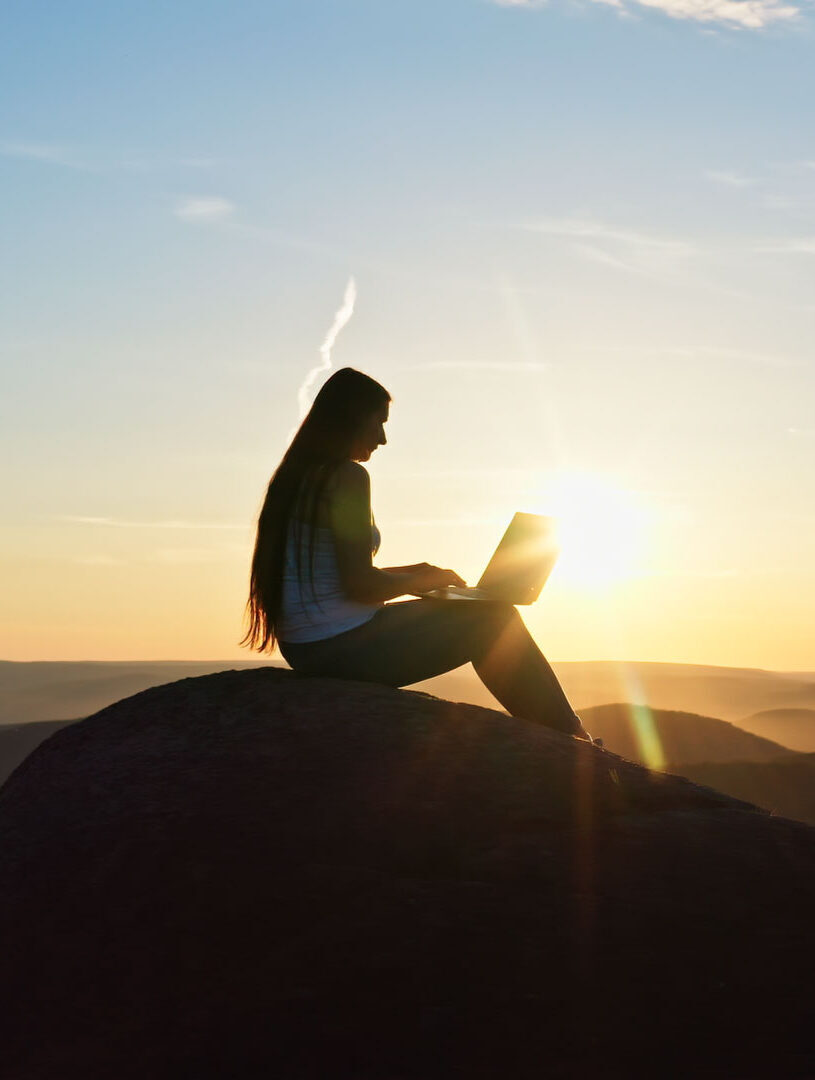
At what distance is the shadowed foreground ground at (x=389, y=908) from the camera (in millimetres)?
3193

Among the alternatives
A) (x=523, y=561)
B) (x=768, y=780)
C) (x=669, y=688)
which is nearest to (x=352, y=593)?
(x=523, y=561)

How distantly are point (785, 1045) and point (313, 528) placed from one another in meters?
2.79

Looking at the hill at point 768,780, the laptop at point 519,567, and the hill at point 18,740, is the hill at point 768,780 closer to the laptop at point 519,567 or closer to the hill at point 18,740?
the laptop at point 519,567

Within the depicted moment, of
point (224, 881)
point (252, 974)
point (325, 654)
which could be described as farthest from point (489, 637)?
point (252, 974)

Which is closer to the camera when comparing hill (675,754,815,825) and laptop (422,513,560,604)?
laptop (422,513,560,604)

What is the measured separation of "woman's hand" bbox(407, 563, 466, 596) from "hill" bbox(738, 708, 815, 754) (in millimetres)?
31912

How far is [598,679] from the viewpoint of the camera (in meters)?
79.8

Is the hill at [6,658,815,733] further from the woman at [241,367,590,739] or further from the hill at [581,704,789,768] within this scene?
the woman at [241,367,590,739]

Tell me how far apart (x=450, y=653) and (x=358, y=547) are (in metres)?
0.61

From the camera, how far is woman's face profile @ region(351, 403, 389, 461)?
5.20 m

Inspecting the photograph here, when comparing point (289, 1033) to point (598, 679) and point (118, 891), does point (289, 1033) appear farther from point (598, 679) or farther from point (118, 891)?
point (598, 679)

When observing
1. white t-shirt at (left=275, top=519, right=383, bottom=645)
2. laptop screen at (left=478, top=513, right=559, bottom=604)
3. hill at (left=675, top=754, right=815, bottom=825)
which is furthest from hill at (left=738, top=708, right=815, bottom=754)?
white t-shirt at (left=275, top=519, right=383, bottom=645)

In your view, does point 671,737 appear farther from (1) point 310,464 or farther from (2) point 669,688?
(2) point 669,688

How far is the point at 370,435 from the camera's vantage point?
5.22 metres
